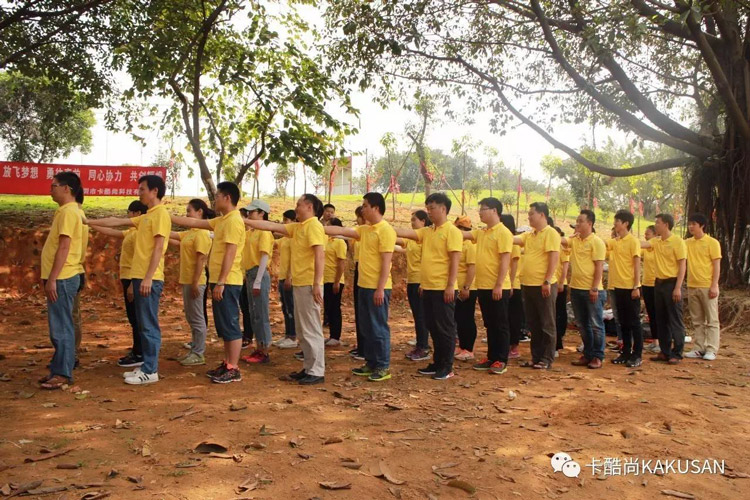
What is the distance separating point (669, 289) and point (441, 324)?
298cm

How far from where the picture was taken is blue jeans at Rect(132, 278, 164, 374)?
511cm

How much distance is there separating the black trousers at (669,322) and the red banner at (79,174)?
9422 mm

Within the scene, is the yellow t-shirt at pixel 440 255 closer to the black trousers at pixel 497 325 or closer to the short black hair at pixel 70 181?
the black trousers at pixel 497 325

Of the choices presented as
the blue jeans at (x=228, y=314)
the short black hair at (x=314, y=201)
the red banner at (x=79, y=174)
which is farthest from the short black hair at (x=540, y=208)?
the red banner at (x=79, y=174)

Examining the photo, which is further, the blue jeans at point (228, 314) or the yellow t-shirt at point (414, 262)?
the yellow t-shirt at point (414, 262)

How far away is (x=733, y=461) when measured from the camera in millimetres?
3686

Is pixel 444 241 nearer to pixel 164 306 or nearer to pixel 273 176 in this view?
pixel 164 306

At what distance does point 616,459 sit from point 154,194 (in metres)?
4.20

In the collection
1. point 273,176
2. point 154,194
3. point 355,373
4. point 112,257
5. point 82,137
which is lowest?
point 355,373

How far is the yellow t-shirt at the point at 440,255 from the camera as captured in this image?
5.59 m

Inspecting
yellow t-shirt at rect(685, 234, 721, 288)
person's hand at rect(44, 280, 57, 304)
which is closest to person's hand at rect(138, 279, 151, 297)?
person's hand at rect(44, 280, 57, 304)

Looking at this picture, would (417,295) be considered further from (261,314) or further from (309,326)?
(309,326)

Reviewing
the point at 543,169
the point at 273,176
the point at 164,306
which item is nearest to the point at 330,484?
the point at 164,306

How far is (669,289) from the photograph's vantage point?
672 centimetres
